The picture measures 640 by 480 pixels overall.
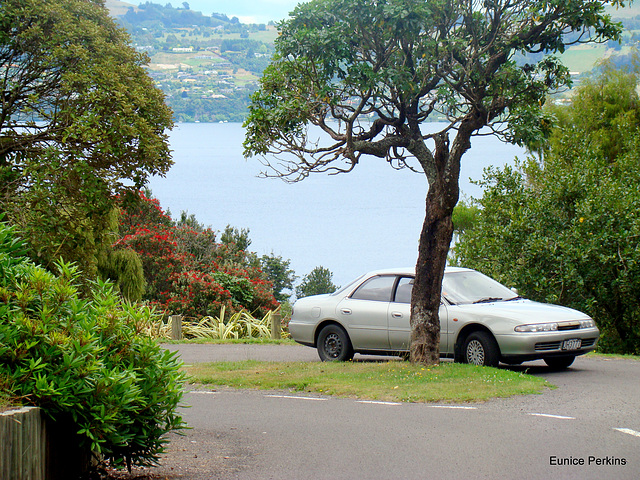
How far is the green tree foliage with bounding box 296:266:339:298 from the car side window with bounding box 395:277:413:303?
24.8 m

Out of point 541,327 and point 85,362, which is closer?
point 85,362

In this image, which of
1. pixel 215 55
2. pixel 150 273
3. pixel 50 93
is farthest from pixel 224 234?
pixel 215 55

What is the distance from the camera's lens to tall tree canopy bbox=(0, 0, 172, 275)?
11.9 meters

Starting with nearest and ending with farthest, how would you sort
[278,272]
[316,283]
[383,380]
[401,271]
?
[383,380] < [401,271] < [316,283] < [278,272]

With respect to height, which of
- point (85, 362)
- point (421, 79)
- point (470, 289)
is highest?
point (421, 79)

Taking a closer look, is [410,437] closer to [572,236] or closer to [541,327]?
[541,327]

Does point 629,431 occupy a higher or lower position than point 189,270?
lower

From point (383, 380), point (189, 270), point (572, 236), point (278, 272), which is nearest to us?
point (383, 380)

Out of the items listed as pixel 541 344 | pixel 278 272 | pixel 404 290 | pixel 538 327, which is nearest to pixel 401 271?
pixel 404 290

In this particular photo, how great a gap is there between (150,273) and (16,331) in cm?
2302

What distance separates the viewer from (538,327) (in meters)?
11.6

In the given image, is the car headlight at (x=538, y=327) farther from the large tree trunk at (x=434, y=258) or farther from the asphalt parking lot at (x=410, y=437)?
the large tree trunk at (x=434, y=258)

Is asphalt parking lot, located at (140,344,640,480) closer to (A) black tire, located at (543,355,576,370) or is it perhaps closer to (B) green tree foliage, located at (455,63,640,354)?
(A) black tire, located at (543,355,576,370)

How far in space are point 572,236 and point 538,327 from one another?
24.9 ft
